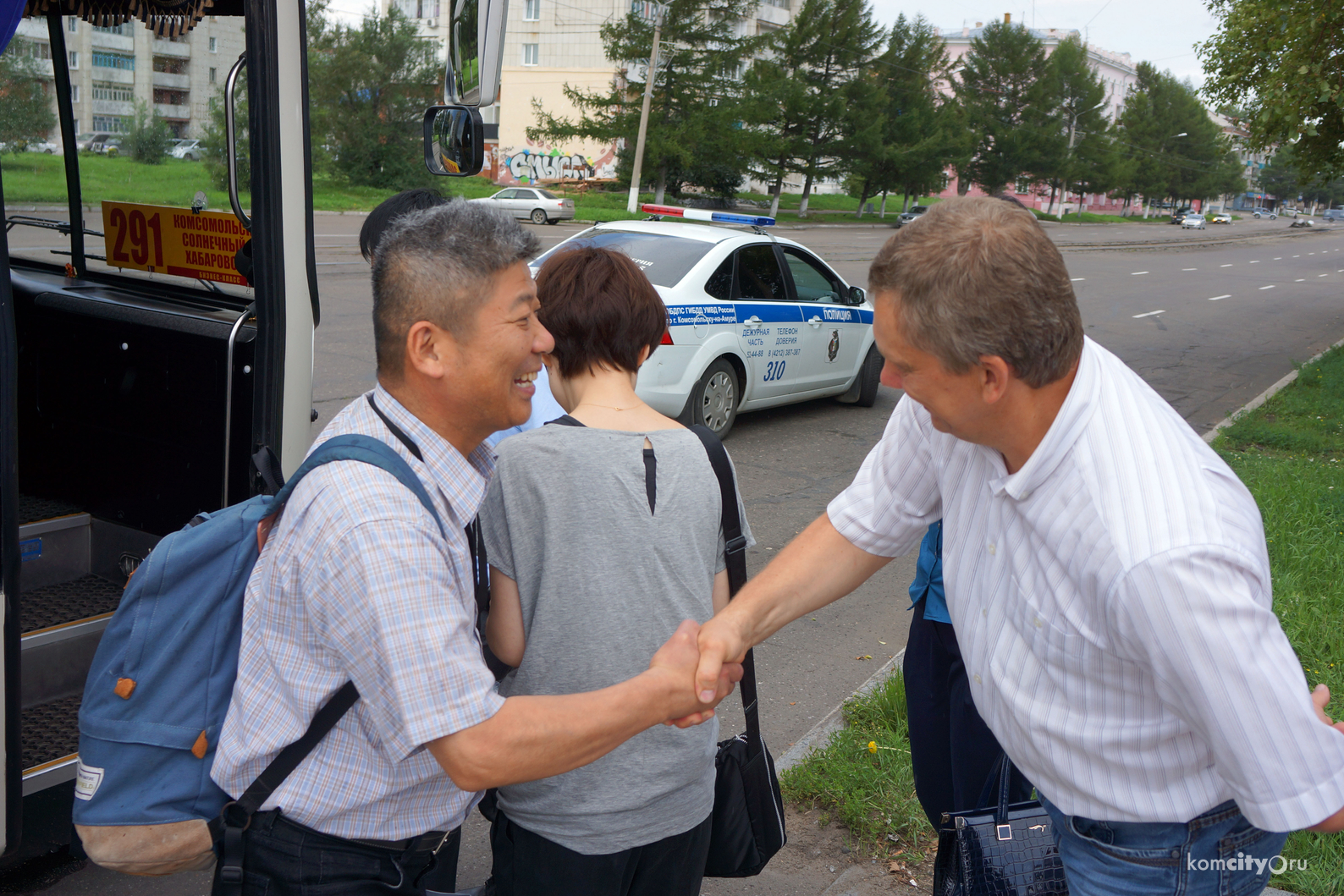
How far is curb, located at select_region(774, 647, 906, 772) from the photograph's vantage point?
13.2 ft

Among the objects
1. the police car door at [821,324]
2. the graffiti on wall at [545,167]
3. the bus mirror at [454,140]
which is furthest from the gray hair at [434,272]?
the graffiti on wall at [545,167]

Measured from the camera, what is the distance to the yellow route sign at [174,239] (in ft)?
12.4

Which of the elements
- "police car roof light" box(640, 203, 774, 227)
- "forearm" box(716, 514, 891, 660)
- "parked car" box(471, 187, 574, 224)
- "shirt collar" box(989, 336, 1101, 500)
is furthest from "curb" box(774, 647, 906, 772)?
"parked car" box(471, 187, 574, 224)

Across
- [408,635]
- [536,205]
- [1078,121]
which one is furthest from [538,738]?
[1078,121]

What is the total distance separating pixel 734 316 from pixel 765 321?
0.45 metres

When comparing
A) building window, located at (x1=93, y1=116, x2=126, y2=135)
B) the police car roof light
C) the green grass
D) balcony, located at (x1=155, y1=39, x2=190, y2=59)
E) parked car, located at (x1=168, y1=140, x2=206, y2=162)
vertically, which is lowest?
the green grass

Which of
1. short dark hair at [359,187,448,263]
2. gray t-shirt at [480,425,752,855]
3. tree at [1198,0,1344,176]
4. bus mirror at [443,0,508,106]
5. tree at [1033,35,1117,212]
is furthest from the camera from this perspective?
tree at [1033,35,1117,212]

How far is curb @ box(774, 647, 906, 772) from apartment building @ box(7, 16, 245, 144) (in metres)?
3.12

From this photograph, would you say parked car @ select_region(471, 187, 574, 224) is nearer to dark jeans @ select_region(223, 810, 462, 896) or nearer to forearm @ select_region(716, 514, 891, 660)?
forearm @ select_region(716, 514, 891, 660)

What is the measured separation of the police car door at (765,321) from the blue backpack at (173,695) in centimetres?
691

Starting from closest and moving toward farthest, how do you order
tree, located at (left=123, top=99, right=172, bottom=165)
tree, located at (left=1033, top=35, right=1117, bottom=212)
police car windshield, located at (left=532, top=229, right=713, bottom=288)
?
tree, located at (left=123, top=99, right=172, bottom=165) → police car windshield, located at (left=532, top=229, right=713, bottom=288) → tree, located at (left=1033, top=35, right=1117, bottom=212)

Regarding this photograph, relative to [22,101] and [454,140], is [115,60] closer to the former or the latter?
[22,101]

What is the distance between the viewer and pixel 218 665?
1729mm

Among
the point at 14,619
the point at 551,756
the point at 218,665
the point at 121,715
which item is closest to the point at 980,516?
the point at 551,756
